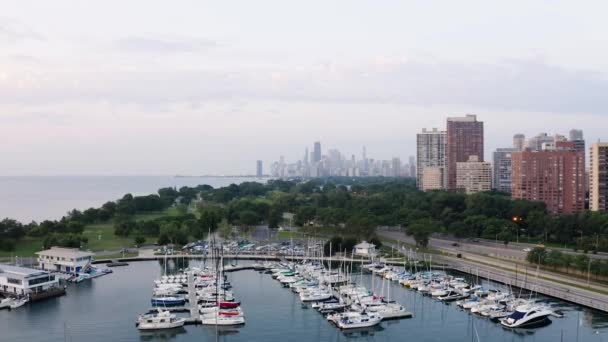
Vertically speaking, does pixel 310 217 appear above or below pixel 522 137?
below

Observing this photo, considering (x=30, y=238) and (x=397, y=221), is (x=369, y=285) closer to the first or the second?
(x=397, y=221)

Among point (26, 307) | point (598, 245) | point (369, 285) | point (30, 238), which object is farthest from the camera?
point (30, 238)

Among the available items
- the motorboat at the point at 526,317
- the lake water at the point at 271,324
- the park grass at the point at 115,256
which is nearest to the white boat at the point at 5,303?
the lake water at the point at 271,324

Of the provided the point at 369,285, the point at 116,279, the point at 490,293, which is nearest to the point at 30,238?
the point at 116,279

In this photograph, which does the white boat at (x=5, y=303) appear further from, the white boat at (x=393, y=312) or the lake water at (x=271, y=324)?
the white boat at (x=393, y=312)

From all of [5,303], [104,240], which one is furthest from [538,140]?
[5,303]

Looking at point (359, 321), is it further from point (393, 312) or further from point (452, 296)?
point (452, 296)
